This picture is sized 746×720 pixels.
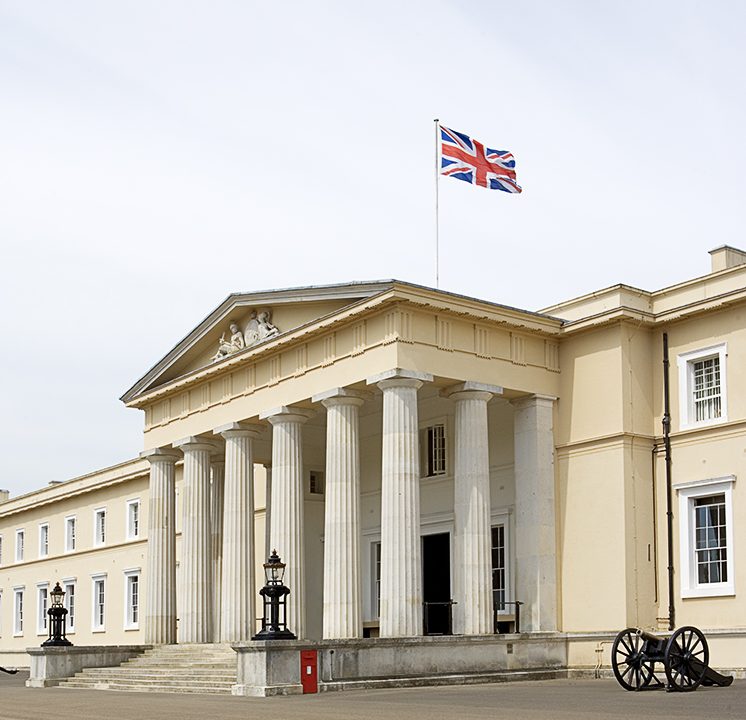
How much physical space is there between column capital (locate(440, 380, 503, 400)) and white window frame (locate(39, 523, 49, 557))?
111 ft

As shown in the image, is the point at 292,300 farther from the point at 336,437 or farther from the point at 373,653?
the point at 373,653

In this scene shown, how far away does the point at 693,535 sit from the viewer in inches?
1116

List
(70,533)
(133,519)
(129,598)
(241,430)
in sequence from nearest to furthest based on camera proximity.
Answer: (241,430) → (129,598) → (133,519) → (70,533)

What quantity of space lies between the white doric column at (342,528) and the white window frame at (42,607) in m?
31.5

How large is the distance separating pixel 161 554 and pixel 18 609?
2540 cm

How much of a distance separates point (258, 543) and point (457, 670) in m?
14.9

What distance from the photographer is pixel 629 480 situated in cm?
2877

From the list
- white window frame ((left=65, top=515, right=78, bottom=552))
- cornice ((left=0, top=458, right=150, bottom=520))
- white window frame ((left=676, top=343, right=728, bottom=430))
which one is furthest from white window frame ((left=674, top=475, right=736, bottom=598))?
white window frame ((left=65, top=515, right=78, bottom=552))

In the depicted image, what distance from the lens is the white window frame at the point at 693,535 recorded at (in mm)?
27281

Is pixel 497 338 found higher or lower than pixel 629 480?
higher

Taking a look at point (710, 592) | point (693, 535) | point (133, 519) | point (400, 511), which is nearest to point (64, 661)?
point (400, 511)

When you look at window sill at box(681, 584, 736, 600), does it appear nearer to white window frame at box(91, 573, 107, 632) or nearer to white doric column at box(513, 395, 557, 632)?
white doric column at box(513, 395, 557, 632)

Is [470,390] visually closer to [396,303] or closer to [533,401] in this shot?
[533,401]

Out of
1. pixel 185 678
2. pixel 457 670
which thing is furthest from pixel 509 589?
pixel 185 678
